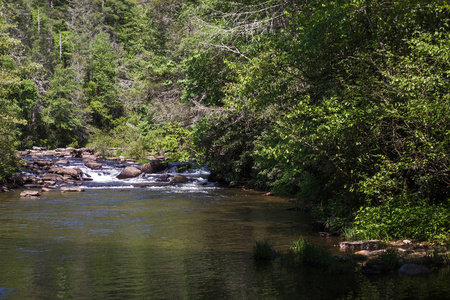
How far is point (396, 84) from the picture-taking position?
31.8 feet

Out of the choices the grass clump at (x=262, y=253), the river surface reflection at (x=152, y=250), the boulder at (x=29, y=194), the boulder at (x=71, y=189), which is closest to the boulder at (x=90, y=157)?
the boulder at (x=71, y=189)

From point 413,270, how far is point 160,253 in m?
5.63

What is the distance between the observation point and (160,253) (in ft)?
35.2

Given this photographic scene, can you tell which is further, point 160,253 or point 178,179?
point 178,179

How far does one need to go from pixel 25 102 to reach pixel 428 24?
47169mm

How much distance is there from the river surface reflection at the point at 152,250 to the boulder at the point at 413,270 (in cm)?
94

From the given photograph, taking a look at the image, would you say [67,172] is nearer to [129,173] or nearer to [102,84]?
[129,173]

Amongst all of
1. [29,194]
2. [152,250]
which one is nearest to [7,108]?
[29,194]

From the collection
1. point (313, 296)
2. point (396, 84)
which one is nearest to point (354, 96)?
point (396, 84)

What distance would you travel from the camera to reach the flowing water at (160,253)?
7574mm

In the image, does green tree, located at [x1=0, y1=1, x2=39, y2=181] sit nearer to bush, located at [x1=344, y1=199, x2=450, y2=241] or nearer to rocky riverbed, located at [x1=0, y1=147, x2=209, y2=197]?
rocky riverbed, located at [x1=0, y1=147, x2=209, y2=197]

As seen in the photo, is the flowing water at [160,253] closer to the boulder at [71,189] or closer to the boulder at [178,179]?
the boulder at [71,189]

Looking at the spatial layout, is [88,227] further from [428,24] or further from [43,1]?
[43,1]

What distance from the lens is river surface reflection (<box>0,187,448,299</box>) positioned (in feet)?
25.2
